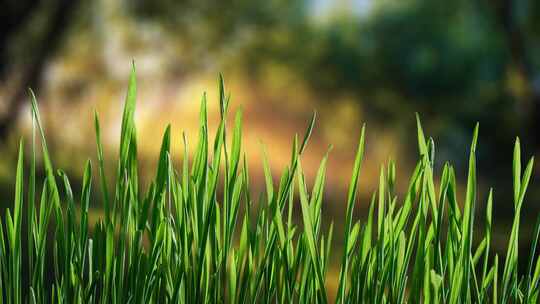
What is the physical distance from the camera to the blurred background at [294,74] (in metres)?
2.58

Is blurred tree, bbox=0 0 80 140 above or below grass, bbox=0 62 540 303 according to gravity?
above

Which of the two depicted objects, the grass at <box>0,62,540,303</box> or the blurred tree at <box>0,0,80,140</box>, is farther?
the blurred tree at <box>0,0,80,140</box>

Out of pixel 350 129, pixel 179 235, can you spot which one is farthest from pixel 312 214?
pixel 350 129

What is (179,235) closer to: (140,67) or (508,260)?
(508,260)

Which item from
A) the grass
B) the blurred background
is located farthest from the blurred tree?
the grass

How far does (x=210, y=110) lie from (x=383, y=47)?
0.65 m

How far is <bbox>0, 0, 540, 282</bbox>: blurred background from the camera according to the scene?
2.58 metres

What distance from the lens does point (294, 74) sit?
265 centimetres

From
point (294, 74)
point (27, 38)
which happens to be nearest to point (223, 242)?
point (294, 74)

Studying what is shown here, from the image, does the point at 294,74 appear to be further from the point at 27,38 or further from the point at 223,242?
the point at 223,242

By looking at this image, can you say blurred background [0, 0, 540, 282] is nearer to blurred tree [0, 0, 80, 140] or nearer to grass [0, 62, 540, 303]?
blurred tree [0, 0, 80, 140]

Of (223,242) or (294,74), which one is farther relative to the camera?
(294,74)

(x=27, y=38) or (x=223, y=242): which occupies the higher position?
(x=27, y=38)

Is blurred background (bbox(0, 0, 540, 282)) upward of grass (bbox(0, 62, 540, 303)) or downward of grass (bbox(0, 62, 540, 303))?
upward
